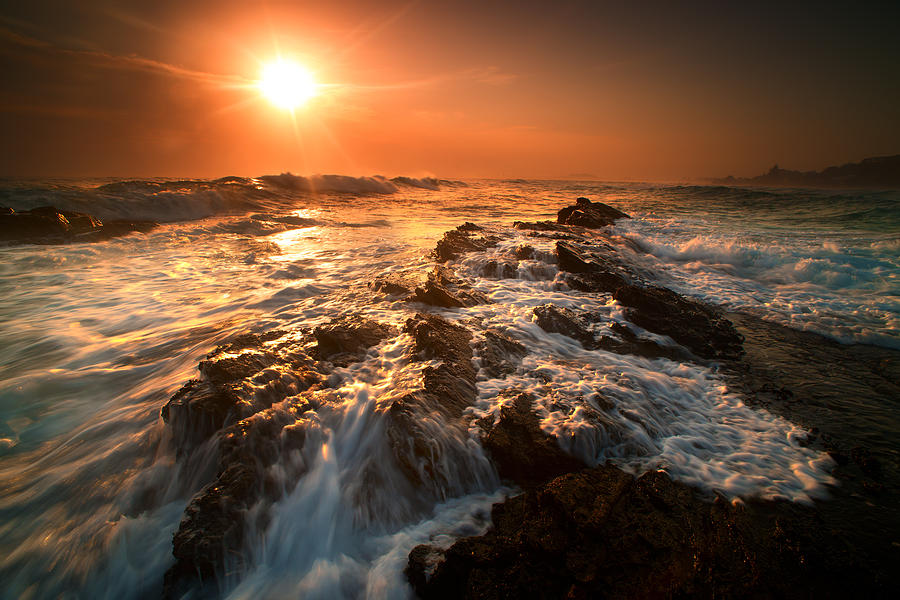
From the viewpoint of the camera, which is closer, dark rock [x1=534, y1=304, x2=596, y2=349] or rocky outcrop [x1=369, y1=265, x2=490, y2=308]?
dark rock [x1=534, y1=304, x2=596, y2=349]

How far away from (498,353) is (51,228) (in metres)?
17.0

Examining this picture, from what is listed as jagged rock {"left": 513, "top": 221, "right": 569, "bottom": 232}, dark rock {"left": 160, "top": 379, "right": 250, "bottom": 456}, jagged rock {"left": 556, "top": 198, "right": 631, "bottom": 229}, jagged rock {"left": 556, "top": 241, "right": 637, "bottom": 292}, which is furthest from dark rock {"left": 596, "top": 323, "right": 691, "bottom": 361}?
jagged rock {"left": 556, "top": 198, "right": 631, "bottom": 229}

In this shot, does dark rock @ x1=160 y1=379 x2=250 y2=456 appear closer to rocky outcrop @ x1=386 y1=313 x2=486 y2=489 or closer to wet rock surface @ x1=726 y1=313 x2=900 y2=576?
rocky outcrop @ x1=386 y1=313 x2=486 y2=489

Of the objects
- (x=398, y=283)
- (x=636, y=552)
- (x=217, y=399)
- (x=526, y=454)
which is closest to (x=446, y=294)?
(x=398, y=283)

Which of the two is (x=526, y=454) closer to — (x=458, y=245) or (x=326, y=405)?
(x=326, y=405)

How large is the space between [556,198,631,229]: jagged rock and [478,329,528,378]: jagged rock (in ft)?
41.0

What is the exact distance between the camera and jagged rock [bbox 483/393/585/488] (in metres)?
3.00

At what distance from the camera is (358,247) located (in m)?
11.7

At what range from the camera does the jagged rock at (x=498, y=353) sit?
4418 millimetres

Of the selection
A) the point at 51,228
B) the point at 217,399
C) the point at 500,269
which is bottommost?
the point at 500,269

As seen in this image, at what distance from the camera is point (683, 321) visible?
19.3 feet

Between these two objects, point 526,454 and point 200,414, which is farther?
point 200,414

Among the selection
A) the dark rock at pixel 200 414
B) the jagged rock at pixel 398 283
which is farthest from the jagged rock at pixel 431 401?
the jagged rock at pixel 398 283

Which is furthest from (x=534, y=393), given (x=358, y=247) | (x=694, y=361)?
(x=358, y=247)
